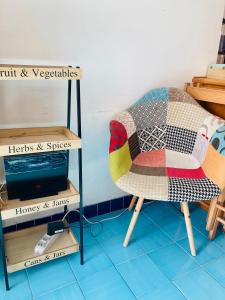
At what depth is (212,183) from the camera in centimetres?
126

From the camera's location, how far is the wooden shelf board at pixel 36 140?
99 cm

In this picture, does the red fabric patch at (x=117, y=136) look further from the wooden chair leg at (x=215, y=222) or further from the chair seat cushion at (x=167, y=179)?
Answer: the wooden chair leg at (x=215, y=222)

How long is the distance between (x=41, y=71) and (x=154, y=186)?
2.34ft

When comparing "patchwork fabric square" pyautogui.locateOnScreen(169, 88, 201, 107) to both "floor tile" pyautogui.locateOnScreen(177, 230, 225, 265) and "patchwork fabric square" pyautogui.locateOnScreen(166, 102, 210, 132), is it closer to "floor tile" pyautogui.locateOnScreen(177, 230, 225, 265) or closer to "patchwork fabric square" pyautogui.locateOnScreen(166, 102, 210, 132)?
"patchwork fabric square" pyautogui.locateOnScreen(166, 102, 210, 132)

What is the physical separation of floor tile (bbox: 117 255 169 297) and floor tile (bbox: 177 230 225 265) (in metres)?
0.24

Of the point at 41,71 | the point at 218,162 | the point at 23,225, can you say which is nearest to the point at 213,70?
the point at 218,162

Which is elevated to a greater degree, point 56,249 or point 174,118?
point 174,118

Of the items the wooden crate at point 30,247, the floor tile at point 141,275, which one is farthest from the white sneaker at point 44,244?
the floor tile at point 141,275

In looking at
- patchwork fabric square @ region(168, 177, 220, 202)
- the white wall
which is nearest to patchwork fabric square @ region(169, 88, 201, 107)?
the white wall

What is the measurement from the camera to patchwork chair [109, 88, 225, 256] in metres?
1.23

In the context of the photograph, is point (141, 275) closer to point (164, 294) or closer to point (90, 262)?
point (164, 294)

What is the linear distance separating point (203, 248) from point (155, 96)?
0.91m

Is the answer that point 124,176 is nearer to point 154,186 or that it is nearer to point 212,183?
point 154,186

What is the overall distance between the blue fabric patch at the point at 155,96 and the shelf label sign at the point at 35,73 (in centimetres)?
60
